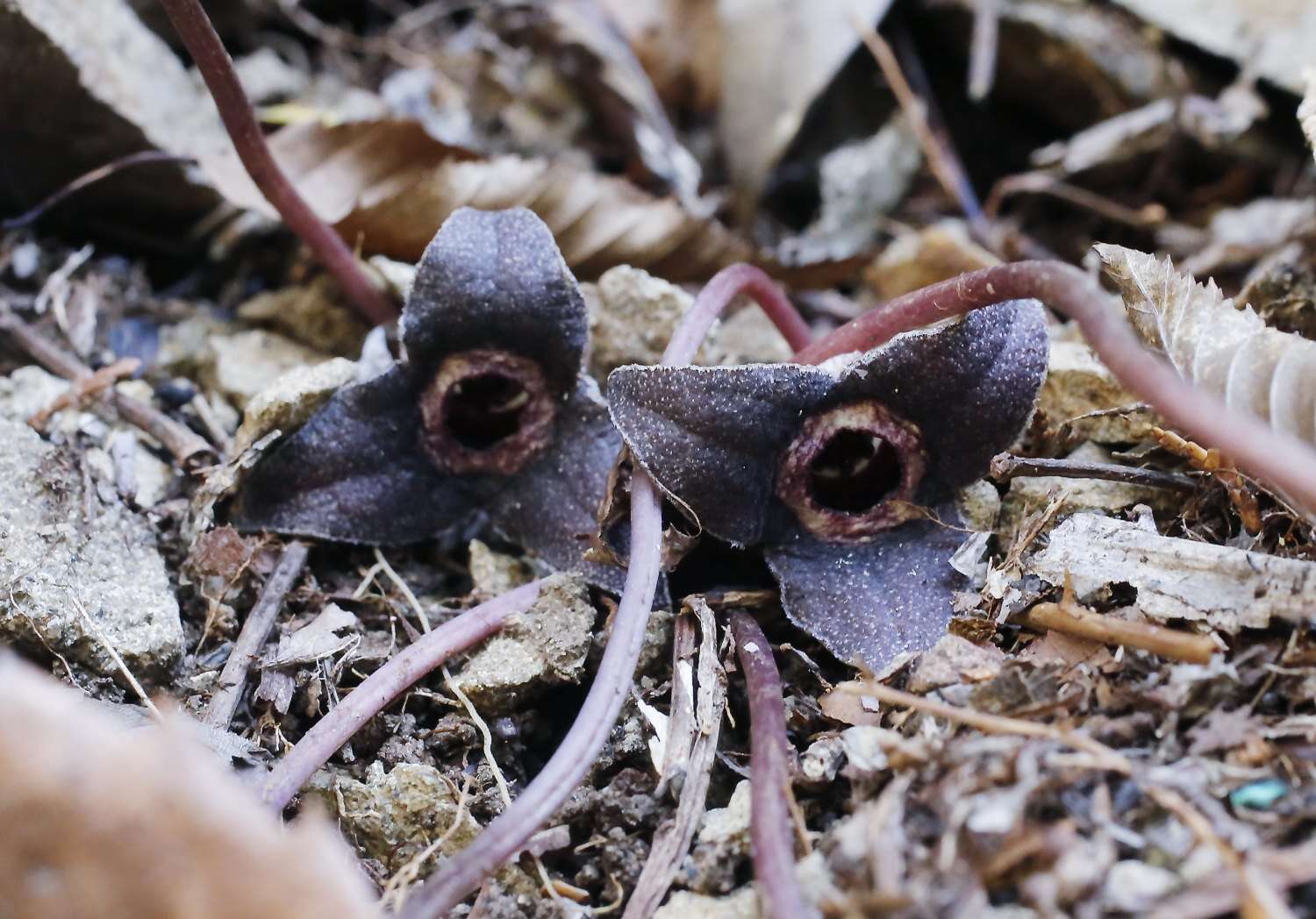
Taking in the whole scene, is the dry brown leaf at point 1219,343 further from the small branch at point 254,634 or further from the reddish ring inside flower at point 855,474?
the small branch at point 254,634

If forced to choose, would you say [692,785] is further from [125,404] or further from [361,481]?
[125,404]

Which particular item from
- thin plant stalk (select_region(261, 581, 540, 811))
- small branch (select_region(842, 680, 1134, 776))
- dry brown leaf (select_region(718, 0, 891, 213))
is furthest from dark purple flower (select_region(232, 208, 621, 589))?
dry brown leaf (select_region(718, 0, 891, 213))

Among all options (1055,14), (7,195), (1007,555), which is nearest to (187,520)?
(7,195)

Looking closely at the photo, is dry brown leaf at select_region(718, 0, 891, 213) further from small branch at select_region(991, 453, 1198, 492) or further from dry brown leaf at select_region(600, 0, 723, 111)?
small branch at select_region(991, 453, 1198, 492)

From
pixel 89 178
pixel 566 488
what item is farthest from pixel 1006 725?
pixel 89 178

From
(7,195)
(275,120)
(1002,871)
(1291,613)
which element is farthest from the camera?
(275,120)

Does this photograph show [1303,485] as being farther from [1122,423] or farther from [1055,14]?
[1055,14]
